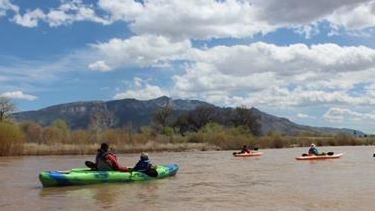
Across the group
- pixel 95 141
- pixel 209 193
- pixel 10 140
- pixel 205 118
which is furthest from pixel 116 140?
pixel 205 118

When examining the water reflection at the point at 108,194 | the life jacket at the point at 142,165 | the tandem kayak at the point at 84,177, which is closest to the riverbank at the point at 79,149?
the life jacket at the point at 142,165

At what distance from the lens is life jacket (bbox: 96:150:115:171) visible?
18.4 m

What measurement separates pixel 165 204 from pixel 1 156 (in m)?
24.8

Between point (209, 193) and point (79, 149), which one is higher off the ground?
point (79, 149)

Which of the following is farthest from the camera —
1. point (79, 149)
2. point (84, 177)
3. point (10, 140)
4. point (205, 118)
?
point (205, 118)

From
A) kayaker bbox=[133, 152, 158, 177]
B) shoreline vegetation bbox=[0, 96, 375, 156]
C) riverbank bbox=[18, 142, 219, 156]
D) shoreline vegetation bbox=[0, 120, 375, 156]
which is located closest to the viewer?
kayaker bbox=[133, 152, 158, 177]

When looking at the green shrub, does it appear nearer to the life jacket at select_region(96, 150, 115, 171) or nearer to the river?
the river

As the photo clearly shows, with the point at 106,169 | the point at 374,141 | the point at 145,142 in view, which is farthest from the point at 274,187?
the point at 374,141

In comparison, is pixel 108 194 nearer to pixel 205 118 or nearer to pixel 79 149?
pixel 79 149

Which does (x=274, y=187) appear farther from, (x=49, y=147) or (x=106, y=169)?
(x=49, y=147)

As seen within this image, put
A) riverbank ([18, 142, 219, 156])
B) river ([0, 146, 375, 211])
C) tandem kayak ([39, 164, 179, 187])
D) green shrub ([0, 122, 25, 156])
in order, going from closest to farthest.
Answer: river ([0, 146, 375, 211])
tandem kayak ([39, 164, 179, 187])
green shrub ([0, 122, 25, 156])
riverbank ([18, 142, 219, 156])

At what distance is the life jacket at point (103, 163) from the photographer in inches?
723

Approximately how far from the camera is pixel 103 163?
18500 mm

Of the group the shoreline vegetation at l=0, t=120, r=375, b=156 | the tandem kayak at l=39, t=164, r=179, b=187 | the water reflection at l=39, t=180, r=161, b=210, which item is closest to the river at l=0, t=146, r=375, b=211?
the water reflection at l=39, t=180, r=161, b=210
